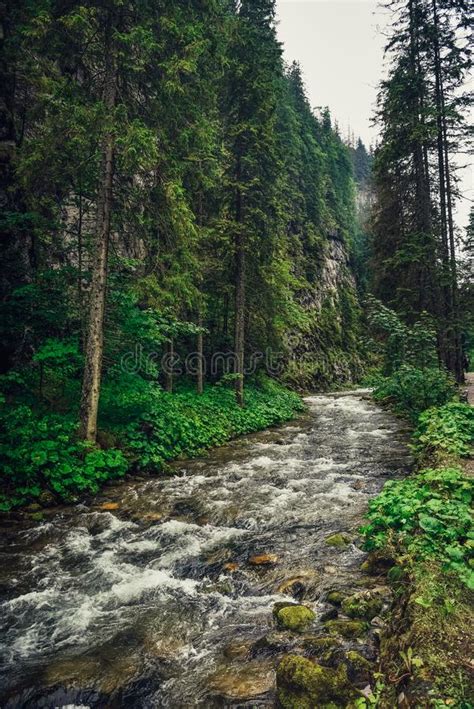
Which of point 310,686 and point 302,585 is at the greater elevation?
point 310,686

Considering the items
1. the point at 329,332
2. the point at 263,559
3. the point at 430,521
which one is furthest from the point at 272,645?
the point at 329,332

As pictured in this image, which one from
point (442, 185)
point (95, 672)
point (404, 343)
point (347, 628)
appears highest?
point (442, 185)

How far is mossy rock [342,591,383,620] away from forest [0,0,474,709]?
5cm

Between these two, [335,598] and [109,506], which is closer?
[335,598]

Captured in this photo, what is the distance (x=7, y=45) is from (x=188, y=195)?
698cm

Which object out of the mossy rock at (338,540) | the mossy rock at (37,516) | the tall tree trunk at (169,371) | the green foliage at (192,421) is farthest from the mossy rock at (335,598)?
the tall tree trunk at (169,371)

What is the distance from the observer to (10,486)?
24.4 feet

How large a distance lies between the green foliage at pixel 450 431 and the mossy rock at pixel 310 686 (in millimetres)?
5066

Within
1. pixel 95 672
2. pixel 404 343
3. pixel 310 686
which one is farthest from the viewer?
pixel 404 343

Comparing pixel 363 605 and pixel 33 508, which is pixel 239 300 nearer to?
pixel 33 508

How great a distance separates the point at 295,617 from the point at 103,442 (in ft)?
22.8

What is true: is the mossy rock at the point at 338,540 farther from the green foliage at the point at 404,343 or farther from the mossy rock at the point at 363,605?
the green foliage at the point at 404,343

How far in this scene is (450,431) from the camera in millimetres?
7926

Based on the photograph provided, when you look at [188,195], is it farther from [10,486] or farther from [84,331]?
[10,486]
